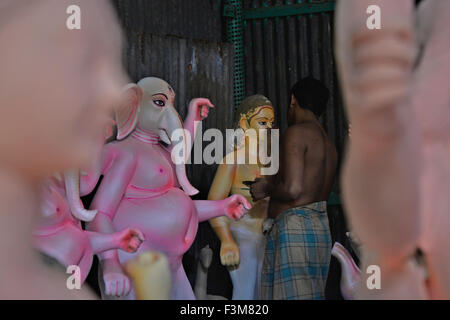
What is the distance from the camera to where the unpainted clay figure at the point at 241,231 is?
292 cm

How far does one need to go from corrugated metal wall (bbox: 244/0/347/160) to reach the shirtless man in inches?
36.4

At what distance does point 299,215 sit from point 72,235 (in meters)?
0.97

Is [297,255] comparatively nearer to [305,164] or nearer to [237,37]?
[305,164]

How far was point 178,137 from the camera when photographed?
2.72m

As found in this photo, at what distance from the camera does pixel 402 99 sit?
3.47ft

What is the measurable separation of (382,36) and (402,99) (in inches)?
4.3

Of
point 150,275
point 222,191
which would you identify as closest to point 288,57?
point 222,191

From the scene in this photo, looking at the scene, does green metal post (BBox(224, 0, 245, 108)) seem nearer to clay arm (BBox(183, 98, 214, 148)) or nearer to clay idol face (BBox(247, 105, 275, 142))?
clay idol face (BBox(247, 105, 275, 142))

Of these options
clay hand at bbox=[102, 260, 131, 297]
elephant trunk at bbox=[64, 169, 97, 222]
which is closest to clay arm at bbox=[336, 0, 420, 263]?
elephant trunk at bbox=[64, 169, 97, 222]

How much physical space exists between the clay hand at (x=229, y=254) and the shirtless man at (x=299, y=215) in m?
0.19

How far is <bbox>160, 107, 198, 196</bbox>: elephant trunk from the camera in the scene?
2699 mm
